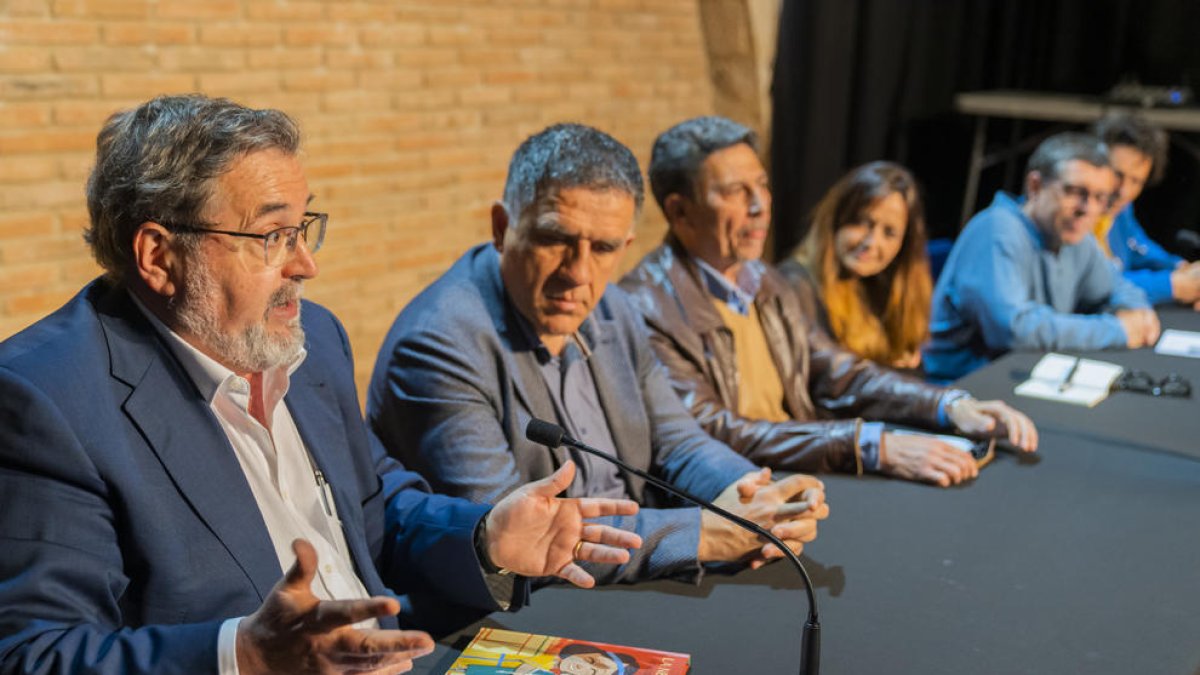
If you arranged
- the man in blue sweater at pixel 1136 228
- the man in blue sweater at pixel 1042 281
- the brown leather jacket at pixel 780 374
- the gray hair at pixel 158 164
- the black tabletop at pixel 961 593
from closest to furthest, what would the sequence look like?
the gray hair at pixel 158 164 → the black tabletop at pixel 961 593 → the brown leather jacket at pixel 780 374 → the man in blue sweater at pixel 1042 281 → the man in blue sweater at pixel 1136 228

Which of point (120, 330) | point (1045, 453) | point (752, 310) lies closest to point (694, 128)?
point (752, 310)

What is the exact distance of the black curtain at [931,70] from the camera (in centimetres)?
614

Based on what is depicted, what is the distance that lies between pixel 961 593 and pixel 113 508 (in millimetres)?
1282

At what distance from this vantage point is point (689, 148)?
292cm

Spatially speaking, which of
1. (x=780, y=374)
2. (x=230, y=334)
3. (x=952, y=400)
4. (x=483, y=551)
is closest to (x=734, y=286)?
(x=780, y=374)

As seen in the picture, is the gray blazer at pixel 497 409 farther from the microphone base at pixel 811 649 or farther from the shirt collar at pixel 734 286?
the shirt collar at pixel 734 286

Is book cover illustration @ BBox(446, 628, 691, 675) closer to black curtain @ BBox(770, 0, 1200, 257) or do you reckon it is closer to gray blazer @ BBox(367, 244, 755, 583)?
gray blazer @ BBox(367, 244, 755, 583)

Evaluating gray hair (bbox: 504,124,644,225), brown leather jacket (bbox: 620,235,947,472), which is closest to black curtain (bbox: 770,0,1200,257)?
brown leather jacket (bbox: 620,235,947,472)

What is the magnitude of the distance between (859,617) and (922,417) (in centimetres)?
122

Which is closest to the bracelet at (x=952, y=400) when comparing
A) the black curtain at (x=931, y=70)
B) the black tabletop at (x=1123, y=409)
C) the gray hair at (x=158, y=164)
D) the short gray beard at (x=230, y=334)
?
the black tabletop at (x=1123, y=409)

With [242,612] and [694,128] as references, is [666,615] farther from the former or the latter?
[694,128]

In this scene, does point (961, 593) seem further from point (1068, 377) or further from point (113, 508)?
point (1068, 377)

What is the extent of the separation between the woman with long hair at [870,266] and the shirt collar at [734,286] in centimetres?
39

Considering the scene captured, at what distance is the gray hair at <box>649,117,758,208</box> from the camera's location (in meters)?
2.90
